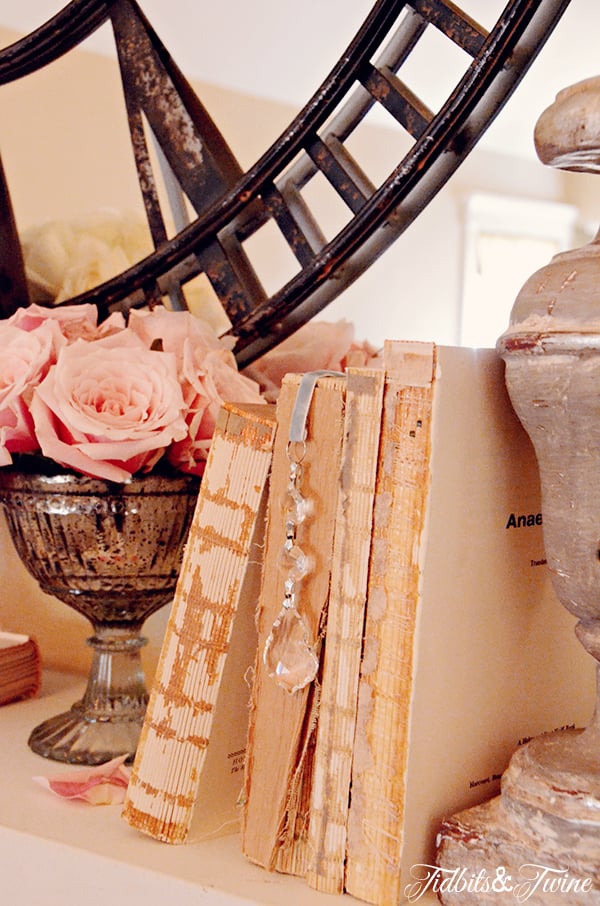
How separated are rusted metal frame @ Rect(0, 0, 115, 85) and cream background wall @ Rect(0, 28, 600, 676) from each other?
14mm

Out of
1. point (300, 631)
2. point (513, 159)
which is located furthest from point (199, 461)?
point (513, 159)

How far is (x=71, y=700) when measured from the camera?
0.81 metres

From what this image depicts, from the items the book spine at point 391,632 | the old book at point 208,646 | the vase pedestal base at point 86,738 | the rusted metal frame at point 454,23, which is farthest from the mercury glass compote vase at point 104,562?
the rusted metal frame at point 454,23

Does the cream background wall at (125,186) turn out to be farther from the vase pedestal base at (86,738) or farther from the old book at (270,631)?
the old book at (270,631)

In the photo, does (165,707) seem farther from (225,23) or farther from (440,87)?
(225,23)

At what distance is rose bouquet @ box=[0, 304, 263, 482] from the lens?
604 mm

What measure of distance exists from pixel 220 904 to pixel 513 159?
51 cm

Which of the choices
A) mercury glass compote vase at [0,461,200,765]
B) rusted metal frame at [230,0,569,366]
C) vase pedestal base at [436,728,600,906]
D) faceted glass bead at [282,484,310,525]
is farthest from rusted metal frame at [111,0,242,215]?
vase pedestal base at [436,728,600,906]

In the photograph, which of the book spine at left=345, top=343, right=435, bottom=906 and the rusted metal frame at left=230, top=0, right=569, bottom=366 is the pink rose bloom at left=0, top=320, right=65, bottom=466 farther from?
the book spine at left=345, top=343, right=435, bottom=906

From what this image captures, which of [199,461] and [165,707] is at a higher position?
[199,461]

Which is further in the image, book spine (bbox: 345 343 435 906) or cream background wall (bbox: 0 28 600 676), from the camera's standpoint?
cream background wall (bbox: 0 28 600 676)

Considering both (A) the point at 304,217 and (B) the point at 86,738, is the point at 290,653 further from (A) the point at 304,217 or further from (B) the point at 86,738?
(A) the point at 304,217

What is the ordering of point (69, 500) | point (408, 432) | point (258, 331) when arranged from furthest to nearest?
point (258, 331)
point (69, 500)
point (408, 432)

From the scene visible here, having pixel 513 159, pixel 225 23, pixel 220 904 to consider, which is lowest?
pixel 220 904
